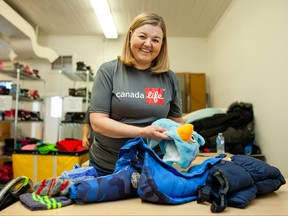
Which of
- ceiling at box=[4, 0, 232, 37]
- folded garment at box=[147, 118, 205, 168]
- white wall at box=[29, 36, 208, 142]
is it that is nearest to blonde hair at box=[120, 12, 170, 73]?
folded garment at box=[147, 118, 205, 168]

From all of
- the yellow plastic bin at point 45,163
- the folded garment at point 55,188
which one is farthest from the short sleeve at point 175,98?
the yellow plastic bin at point 45,163

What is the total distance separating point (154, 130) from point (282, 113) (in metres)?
1.63

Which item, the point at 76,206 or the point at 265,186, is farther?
the point at 265,186

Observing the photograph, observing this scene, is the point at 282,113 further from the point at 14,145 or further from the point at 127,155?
the point at 14,145

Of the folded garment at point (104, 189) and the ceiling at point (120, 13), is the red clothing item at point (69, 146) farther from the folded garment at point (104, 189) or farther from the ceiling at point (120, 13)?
the folded garment at point (104, 189)

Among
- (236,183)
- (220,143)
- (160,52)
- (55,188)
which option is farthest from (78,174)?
(220,143)

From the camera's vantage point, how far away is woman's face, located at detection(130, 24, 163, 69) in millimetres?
1086

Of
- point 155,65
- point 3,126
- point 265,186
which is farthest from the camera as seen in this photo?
point 3,126

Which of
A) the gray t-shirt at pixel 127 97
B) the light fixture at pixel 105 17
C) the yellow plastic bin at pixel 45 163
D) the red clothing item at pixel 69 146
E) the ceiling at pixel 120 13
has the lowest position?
the yellow plastic bin at pixel 45 163

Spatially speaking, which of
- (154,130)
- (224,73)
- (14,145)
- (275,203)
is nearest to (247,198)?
(275,203)

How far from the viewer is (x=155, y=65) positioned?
1.20 m

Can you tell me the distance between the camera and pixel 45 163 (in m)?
2.95

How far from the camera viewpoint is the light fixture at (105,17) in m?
3.27

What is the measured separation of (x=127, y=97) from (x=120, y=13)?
3.06 m
